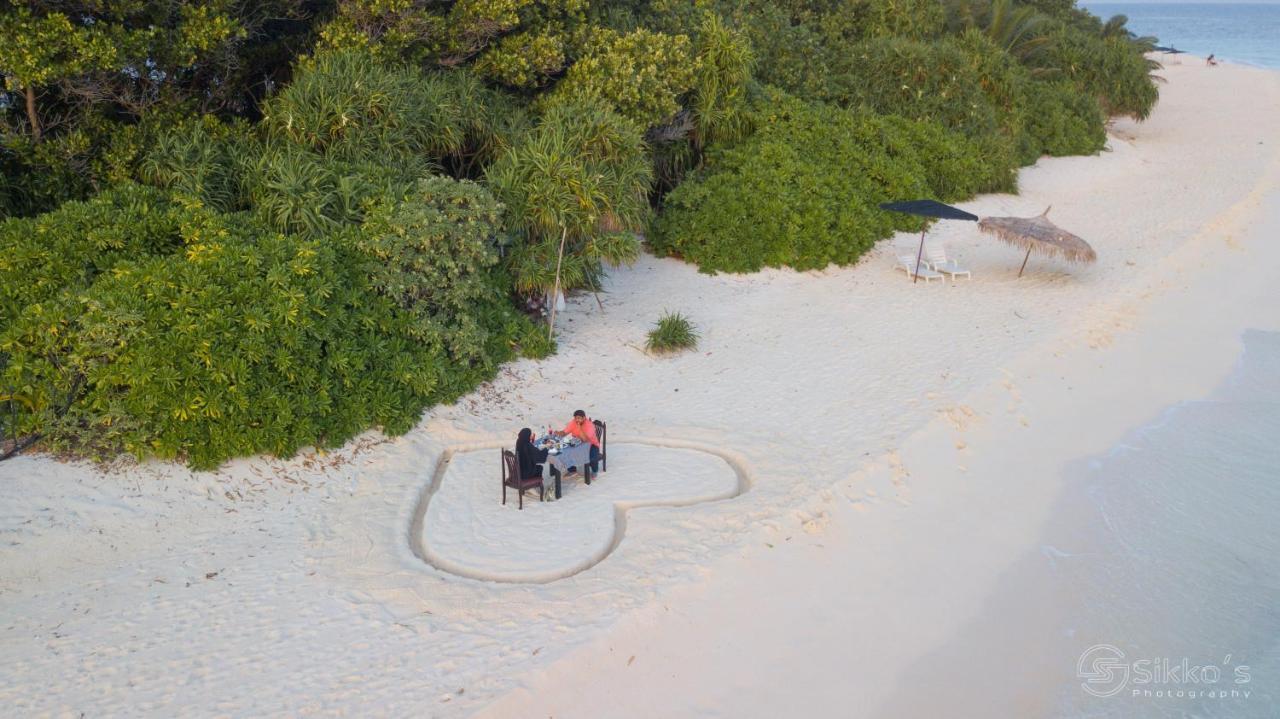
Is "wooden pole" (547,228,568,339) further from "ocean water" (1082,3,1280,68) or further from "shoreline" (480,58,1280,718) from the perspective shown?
"ocean water" (1082,3,1280,68)

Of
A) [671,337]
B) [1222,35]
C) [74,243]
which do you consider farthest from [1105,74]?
[1222,35]

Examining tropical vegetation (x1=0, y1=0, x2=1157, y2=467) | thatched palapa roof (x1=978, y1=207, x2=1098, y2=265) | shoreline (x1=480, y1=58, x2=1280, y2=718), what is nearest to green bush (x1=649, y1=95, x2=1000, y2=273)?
tropical vegetation (x1=0, y1=0, x2=1157, y2=467)

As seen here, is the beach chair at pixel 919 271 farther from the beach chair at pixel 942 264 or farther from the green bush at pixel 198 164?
the green bush at pixel 198 164

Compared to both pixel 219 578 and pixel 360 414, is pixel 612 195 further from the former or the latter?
pixel 219 578

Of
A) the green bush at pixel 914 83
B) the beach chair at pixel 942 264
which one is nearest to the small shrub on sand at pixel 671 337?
the beach chair at pixel 942 264

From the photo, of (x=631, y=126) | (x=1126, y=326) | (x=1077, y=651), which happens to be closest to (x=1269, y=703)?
(x=1077, y=651)

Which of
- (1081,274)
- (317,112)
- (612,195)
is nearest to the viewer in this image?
(317,112)
